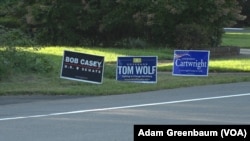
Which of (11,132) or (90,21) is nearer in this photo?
(11,132)

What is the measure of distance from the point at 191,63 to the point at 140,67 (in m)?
2.40

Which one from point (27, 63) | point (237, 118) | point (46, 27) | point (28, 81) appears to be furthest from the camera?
point (46, 27)

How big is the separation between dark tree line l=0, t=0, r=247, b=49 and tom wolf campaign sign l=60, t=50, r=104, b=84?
12600mm

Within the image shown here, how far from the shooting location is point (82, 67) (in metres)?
18.2

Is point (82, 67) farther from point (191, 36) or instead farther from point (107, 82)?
point (191, 36)

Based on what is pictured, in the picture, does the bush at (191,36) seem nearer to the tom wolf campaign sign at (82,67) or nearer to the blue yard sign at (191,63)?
the blue yard sign at (191,63)

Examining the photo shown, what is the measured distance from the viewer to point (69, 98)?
50.3 ft

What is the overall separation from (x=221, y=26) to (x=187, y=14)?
2649mm

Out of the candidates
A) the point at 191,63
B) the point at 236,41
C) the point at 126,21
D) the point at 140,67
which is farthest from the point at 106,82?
the point at 236,41

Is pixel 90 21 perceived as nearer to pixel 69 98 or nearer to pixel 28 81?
pixel 28 81

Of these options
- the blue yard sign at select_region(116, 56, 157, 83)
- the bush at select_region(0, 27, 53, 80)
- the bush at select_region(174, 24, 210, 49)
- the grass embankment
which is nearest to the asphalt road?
the grass embankment

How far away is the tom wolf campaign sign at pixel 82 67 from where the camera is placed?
710 inches

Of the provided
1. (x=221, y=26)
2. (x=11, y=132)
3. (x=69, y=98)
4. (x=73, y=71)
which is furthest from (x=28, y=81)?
(x=221, y=26)

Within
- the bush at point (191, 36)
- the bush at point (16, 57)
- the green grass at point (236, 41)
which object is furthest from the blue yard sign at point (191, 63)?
the green grass at point (236, 41)
